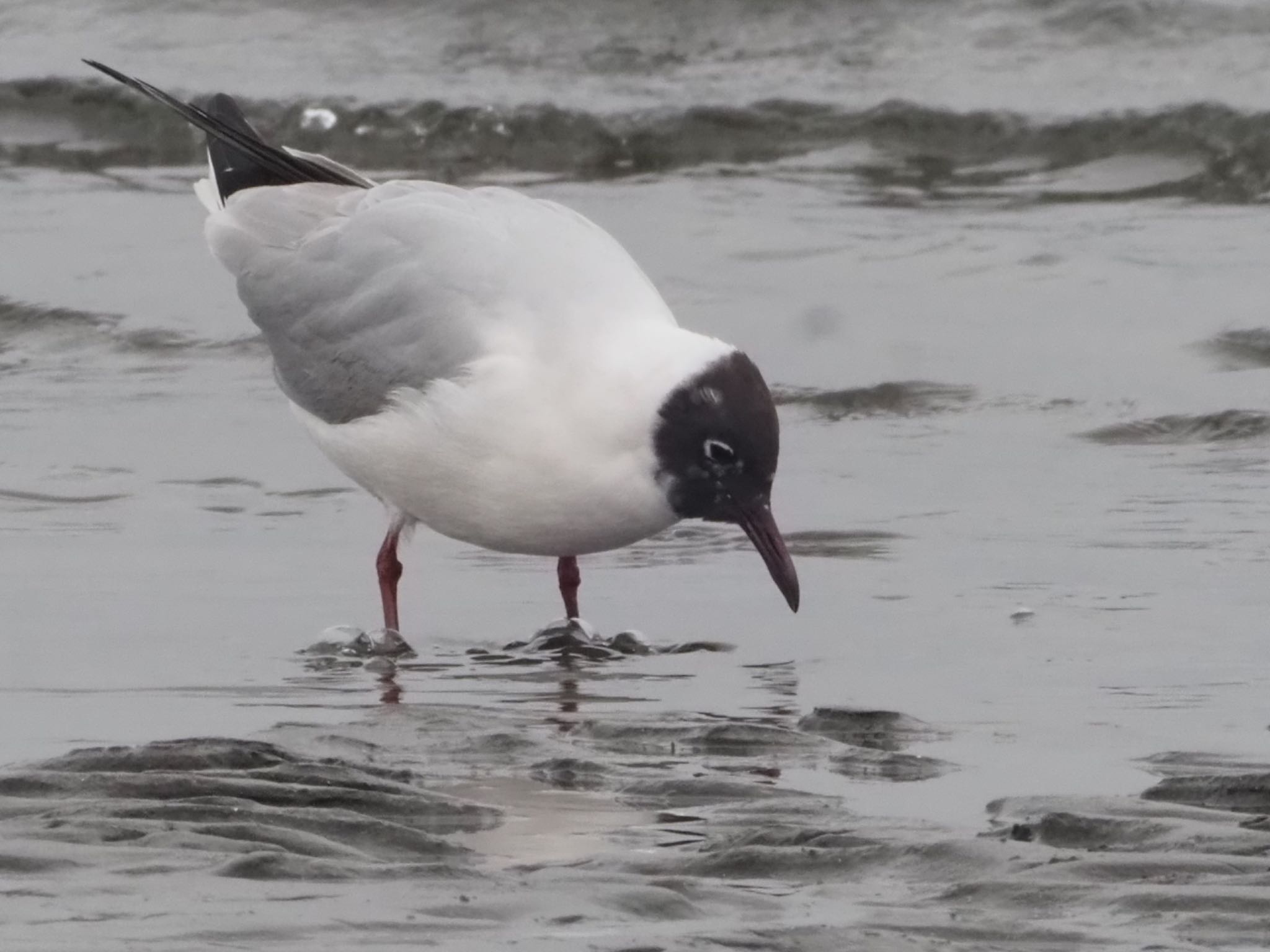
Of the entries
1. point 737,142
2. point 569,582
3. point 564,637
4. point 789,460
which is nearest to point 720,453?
point 564,637

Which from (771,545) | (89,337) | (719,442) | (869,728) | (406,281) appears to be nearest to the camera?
(869,728)

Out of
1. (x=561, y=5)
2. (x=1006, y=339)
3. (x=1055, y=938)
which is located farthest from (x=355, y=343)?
(x=561, y=5)

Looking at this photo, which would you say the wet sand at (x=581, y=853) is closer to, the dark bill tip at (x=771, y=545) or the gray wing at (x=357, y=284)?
the dark bill tip at (x=771, y=545)

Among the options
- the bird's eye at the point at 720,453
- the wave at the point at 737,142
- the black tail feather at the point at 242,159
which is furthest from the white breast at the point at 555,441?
the wave at the point at 737,142

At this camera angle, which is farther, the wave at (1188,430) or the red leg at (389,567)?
the wave at (1188,430)

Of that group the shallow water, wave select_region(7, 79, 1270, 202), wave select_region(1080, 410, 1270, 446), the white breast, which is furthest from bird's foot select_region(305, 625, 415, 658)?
wave select_region(7, 79, 1270, 202)

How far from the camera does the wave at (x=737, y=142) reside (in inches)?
485

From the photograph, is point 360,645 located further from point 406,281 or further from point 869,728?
point 869,728

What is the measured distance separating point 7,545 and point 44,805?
289 centimetres

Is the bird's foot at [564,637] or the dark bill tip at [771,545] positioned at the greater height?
the dark bill tip at [771,545]

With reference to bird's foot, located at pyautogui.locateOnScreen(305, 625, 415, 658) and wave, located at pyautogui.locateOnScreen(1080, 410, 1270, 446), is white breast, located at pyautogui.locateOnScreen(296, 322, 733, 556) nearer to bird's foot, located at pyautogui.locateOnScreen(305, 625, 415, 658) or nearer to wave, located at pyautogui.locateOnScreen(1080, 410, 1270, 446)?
bird's foot, located at pyautogui.locateOnScreen(305, 625, 415, 658)

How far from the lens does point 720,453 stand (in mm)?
5121

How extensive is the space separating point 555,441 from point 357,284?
1.04m

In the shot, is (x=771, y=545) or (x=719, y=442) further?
(x=771, y=545)
